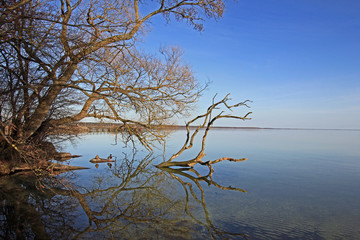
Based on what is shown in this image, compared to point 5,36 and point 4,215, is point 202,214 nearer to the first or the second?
point 4,215

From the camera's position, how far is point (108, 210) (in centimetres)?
554

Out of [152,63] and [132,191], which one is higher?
[152,63]

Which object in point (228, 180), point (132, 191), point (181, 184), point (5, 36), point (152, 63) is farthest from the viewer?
point (152, 63)

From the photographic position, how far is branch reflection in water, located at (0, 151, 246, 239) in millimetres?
4375

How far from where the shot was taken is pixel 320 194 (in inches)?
295

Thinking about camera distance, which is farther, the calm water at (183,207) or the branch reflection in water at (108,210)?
the calm water at (183,207)

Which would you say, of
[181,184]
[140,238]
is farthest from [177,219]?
[181,184]

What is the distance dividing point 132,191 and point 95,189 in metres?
1.05

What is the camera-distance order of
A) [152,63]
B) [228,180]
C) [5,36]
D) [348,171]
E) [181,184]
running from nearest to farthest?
[5,36] < [181,184] < [228,180] < [152,63] < [348,171]

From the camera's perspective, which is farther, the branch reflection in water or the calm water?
the calm water

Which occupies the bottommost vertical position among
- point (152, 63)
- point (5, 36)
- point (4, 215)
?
point (4, 215)

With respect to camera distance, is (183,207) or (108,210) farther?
(183,207)

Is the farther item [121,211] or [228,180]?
[228,180]

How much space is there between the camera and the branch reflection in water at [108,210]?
14.4ft
